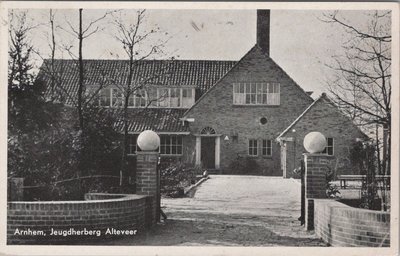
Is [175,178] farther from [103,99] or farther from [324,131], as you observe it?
[324,131]

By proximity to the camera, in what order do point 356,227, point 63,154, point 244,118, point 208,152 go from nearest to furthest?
point 356,227 < point 63,154 < point 208,152 < point 244,118

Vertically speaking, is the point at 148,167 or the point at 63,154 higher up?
the point at 63,154

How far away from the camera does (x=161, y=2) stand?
8102 mm

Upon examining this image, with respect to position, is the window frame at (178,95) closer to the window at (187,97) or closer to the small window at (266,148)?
the window at (187,97)

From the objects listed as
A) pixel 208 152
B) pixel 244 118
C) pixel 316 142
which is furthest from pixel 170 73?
pixel 316 142

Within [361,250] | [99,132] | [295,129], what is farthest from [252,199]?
[295,129]

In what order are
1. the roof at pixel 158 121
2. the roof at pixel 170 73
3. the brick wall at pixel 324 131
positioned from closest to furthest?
the roof at pixel 170 73
the roof at pixel 158 121
the brick wall at pixel 324 131

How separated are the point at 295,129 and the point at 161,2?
1298 cm

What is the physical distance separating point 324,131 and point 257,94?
3049 millimetres

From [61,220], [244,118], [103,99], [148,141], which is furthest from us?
[244,118]

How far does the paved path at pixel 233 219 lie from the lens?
7.95m

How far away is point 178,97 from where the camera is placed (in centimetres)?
2309

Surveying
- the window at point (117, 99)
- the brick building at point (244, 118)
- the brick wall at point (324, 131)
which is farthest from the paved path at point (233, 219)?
the brick building at point (244, 118)

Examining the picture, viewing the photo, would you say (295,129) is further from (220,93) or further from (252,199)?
(252,199)
